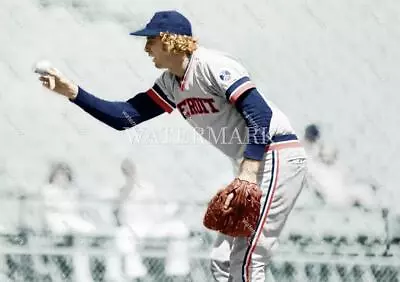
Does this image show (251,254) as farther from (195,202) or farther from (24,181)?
(24,181)

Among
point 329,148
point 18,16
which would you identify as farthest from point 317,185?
point 18,16

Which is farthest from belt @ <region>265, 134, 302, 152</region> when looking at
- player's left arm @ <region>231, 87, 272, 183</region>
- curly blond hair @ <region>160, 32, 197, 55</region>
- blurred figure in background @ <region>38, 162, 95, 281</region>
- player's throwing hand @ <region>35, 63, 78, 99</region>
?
blurred figure in background @ <region>38, 162, 95, 281</region>

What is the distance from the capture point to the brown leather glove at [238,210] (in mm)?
2379

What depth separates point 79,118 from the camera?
434 cm

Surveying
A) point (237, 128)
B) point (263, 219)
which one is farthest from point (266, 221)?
point (237, 128)

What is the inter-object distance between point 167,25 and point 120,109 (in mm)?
352

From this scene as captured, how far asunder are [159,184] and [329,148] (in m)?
0.78

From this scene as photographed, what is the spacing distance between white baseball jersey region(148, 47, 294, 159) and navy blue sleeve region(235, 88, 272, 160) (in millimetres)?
24

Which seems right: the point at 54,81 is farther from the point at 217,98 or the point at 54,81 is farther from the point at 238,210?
the point at 238,210

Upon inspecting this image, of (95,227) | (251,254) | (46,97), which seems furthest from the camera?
(46,97)

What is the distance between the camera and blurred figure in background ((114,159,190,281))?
406 centimetres

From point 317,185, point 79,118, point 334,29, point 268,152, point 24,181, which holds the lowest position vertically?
point 24,181

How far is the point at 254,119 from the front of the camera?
2.38 metres

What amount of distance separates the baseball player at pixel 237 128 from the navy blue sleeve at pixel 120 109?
14 centimetres
